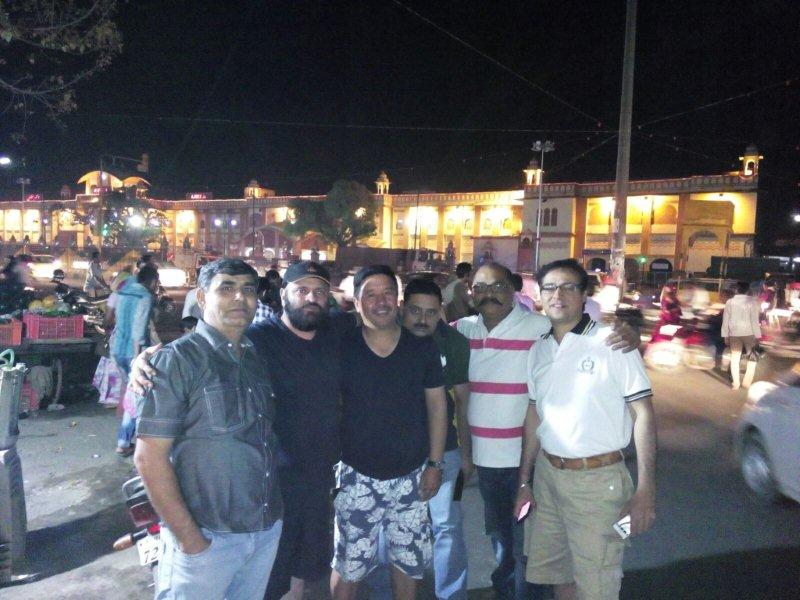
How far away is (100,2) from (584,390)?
7.37 m

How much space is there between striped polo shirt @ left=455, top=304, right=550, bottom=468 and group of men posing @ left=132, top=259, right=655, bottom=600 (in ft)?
0.04

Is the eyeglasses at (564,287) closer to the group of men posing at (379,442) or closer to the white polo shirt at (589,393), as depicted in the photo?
the group of men posing at (379,442)

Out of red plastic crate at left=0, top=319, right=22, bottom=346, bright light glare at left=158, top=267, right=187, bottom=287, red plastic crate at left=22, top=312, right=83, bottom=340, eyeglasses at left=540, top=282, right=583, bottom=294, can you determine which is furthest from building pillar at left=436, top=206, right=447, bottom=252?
eyeglasses at left=540, top=282, right=583, bottom=294

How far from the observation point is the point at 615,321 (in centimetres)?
299

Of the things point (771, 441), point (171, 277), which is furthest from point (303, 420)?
point (171, 277)

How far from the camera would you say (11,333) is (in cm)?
762

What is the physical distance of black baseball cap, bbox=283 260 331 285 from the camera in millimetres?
3010

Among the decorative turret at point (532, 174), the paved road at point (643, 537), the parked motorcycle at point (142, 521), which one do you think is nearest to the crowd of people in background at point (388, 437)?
the parked motorcycle at point (142, 521)

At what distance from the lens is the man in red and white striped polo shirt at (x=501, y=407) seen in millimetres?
→ 3453

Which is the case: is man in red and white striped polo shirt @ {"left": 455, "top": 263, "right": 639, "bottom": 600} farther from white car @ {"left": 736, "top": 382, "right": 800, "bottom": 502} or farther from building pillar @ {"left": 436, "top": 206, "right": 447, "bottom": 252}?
building pillar @ {"left": 436, "top": 206, "right": 447, "bottom": 252}

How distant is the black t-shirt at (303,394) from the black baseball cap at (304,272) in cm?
26

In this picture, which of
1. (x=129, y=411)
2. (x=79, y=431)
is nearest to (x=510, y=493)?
(x=129, y=411)

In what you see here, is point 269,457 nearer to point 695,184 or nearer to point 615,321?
point 615,321

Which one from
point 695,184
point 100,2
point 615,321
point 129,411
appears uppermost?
point 695,184
